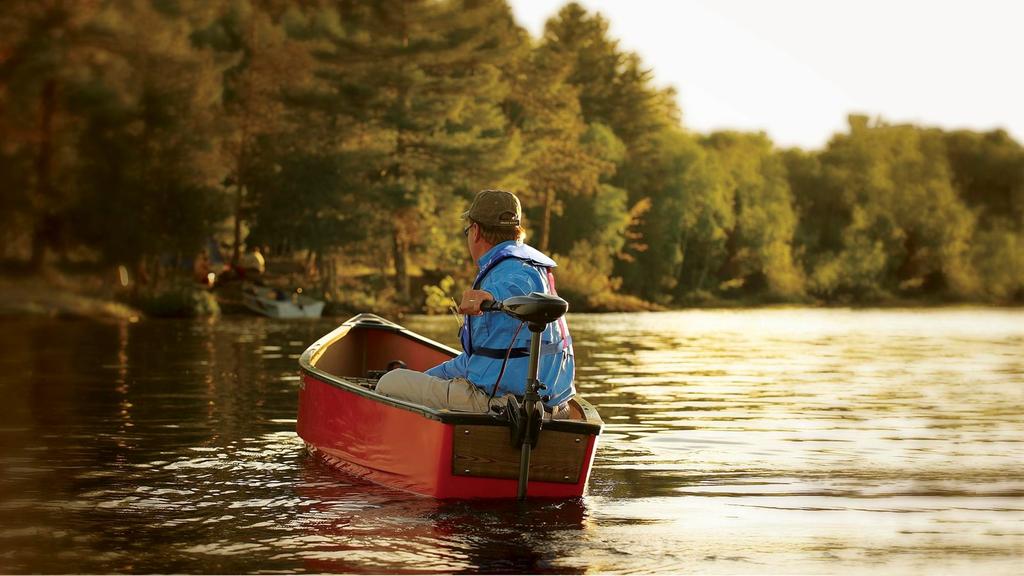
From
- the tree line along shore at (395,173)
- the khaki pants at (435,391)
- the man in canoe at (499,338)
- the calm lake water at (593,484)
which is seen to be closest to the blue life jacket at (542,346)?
the man in canoe at (499,338)

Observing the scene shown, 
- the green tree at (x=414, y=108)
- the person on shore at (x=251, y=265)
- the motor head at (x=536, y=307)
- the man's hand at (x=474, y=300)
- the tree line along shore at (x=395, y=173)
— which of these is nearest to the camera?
the motor head at (x=536, y=307)

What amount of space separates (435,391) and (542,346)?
0.76m

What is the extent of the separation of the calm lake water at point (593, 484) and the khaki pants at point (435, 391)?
62 cm

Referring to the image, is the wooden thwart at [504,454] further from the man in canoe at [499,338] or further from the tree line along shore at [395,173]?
the tree line along shore at [395,173]

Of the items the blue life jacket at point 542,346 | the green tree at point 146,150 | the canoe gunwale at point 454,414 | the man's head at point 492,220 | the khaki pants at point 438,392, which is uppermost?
the green tree at point 146,150

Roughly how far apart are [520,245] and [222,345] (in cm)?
1807

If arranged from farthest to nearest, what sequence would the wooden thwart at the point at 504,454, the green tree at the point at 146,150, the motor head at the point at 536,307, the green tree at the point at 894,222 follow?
the green tree at the point at 894,222 → the green tree at the point at 146,150 → the wooden thwart at the point at 504,454 → the motor head at the point at 536,307

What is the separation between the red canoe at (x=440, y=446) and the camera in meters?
8.44

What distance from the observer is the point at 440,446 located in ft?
27.9

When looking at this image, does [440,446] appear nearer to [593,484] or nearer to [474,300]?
[474,300]

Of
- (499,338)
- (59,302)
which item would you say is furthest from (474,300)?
(59,302)

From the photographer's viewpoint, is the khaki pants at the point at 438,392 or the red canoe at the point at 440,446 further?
the khaki pants at the point at 438,392

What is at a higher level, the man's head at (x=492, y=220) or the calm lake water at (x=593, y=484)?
the man's head at (x=492, y=220)

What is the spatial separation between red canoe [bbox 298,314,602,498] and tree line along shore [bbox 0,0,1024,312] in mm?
28259
